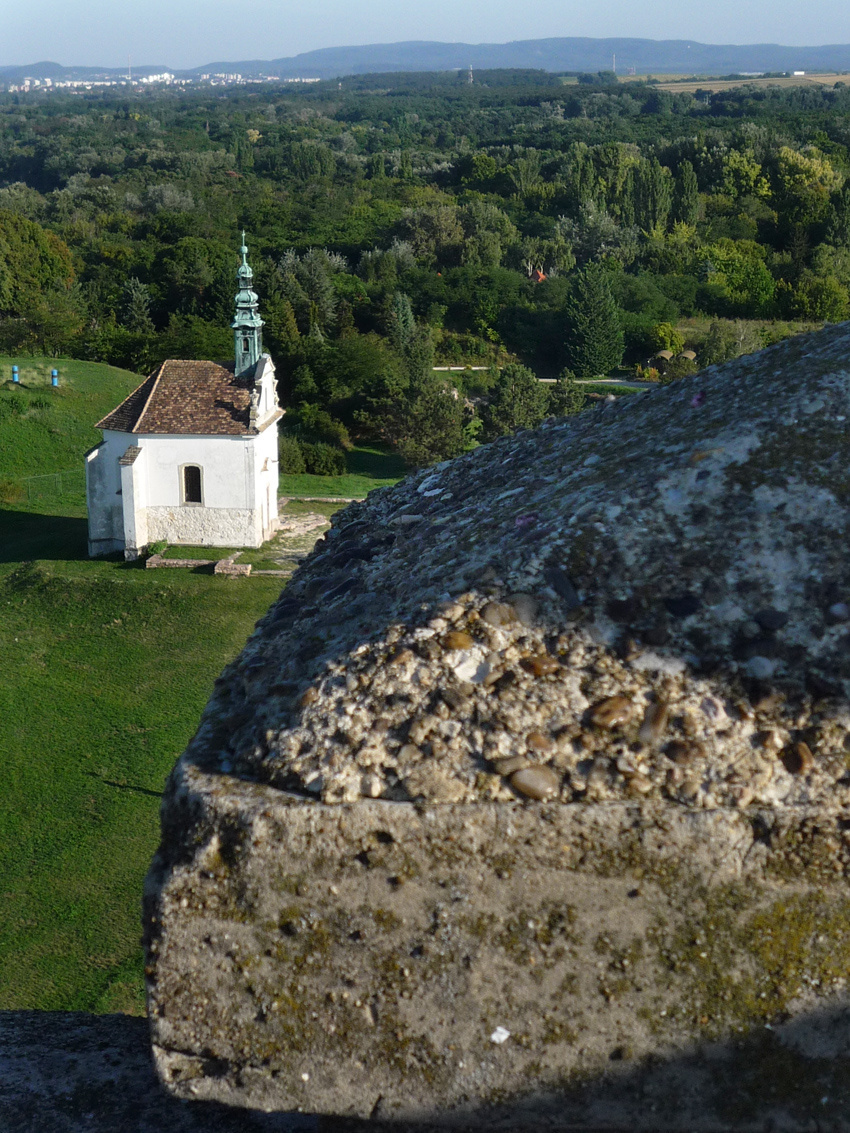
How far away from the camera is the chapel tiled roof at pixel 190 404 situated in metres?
31.4

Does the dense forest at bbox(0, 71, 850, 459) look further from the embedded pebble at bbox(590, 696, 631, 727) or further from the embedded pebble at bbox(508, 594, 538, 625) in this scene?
the embedded pebble at bbox(590, 696, 631, 727)

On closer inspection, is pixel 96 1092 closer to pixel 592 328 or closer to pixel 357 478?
pixel 357 478

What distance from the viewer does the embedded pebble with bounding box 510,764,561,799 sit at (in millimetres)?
3795

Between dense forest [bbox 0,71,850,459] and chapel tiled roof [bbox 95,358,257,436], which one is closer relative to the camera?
chapel tiled roof [bbox 95,358,257,436]

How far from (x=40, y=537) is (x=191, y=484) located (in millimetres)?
6147

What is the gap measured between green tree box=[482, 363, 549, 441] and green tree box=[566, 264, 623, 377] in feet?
62.5

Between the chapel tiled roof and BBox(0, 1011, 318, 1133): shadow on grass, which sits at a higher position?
BBox(0, 1011, 318, 1133): shadow on grass

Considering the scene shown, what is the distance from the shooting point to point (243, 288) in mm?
33719

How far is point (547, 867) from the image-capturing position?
3752 millimetres

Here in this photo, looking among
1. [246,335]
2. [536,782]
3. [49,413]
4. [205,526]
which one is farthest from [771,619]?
[49,413]

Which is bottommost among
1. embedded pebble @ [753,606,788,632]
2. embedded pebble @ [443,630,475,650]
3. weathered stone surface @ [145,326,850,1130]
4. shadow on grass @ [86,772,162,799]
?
shadow on grass @ [86,772,162,799]

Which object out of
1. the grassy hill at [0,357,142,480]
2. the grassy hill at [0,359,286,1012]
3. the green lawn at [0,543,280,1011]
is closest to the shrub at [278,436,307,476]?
the grassy hill at [0,357,142,480]

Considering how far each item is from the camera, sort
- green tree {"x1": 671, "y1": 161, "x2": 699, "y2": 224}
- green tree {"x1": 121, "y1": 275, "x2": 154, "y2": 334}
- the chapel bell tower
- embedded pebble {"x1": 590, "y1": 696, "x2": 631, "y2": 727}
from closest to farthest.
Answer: embedded pebble {"x1": 590, "y1": 696, "x2": 631, "y2": 727} → the chapel bell tower → green tree {"x1": 121, "y1": 275, "x2": 154, "y2": 334} → green tree {"x1": 671, "y1": 161, "x2": 699, "y2": 224}

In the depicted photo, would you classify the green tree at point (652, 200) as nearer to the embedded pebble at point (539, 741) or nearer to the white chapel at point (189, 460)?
the white chapel at point (189, 460)
